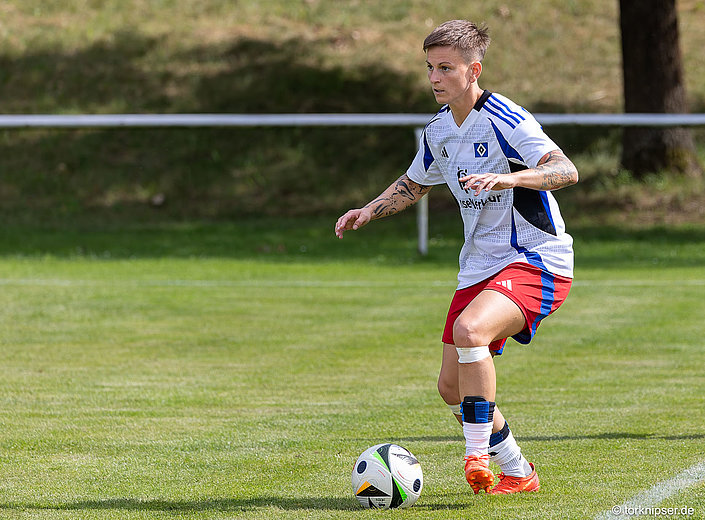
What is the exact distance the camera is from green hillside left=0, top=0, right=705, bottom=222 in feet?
72.7

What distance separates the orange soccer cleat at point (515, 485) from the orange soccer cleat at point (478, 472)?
224 mm

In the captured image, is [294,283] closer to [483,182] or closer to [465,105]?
[465,105]

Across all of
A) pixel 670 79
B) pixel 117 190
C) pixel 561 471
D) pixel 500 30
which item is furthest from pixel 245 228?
pixel 561 471

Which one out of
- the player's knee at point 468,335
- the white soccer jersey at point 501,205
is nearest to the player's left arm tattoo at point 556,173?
the white soccer jersey at point 501,205

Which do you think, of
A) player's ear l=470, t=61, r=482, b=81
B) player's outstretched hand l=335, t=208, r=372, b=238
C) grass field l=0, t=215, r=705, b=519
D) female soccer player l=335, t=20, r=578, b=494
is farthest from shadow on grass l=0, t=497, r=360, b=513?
player's ear l=470, t=61, r=482, b=81

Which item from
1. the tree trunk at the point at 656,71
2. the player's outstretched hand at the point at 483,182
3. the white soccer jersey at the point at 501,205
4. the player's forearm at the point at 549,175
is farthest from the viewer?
the tree trunk at the point at 656,71

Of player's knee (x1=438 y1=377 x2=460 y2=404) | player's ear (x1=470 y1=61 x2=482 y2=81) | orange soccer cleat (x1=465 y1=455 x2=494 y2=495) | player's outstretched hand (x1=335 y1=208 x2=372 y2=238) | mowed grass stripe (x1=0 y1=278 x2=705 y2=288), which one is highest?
player's ear (x1=470 y1=61 x2=482 y2=81)

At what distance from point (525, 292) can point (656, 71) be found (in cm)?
1585

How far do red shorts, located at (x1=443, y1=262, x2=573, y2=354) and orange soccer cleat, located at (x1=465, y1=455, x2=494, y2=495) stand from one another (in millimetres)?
602

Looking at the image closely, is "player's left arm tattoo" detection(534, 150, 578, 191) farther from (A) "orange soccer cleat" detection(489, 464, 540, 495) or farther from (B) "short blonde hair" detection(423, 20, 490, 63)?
(A) "orange soccer cleat" detection(489, 464, 540, 495)

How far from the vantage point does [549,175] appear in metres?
4.80

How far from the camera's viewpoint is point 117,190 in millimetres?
22281

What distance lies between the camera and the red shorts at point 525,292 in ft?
16.4

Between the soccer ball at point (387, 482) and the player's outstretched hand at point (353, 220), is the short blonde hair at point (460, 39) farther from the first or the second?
the soccer ball at point (387, 482)
